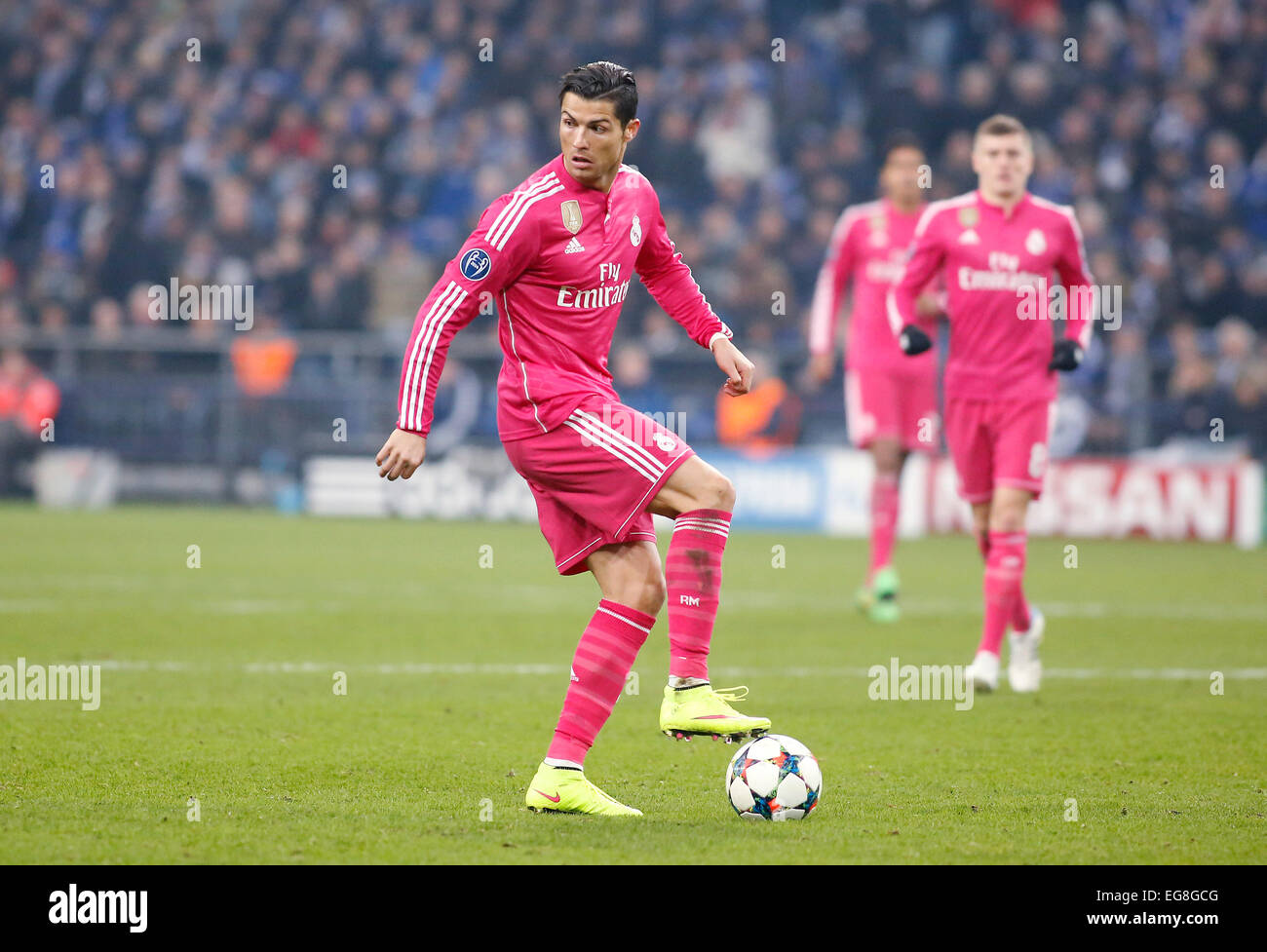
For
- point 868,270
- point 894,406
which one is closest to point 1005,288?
point 894,406

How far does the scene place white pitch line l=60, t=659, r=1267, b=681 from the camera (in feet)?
25.8

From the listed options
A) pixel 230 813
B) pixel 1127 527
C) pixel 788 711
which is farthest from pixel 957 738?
pixel 1127 527

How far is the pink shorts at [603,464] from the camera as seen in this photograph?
486 centimetres

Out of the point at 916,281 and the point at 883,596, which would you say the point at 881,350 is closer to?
the point at 883,596

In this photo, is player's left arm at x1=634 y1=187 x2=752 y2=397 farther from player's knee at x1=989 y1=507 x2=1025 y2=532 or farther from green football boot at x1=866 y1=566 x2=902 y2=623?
green football boot at x1=866 y1=566 x2=902 y2=623

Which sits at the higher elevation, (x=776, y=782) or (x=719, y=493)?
(x=719, y=493)

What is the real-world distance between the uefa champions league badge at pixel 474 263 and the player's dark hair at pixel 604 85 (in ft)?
1.76

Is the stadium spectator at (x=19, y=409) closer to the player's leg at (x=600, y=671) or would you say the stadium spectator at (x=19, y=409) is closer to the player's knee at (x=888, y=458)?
the player's knee at (x=888, y=458)

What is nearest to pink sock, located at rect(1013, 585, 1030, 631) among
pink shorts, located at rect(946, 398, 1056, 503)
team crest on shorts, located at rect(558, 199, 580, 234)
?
pink shorts, located at rect(946, 398, 1056, 503)

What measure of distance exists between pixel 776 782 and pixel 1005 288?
375 centimetres

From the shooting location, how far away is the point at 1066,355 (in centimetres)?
761

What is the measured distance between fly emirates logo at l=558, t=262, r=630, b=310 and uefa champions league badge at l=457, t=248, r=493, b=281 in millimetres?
299
